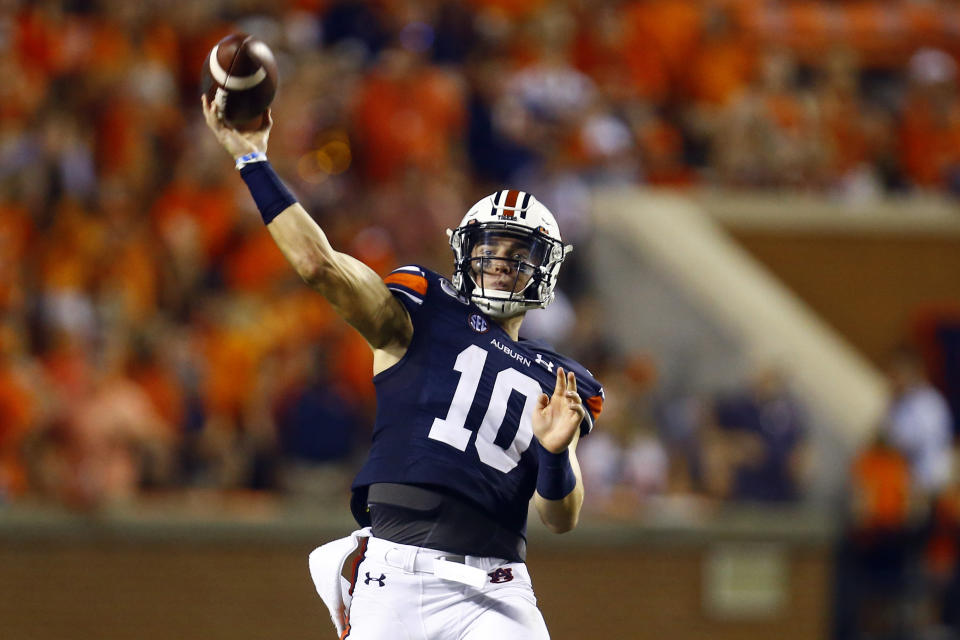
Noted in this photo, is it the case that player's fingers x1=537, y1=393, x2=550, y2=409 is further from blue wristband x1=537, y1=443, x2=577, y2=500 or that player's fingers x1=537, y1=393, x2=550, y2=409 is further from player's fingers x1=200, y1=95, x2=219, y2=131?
player's fingers x1=200, y1=95, x2=219, y2=131

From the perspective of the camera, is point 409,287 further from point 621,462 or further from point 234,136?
point 621,462

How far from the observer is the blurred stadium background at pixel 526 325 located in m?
9.68

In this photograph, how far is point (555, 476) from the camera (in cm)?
471

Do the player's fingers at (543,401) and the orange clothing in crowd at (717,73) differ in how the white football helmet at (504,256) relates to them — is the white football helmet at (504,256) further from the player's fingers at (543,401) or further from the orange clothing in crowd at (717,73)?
the orange clothing in crowd at (717,73)

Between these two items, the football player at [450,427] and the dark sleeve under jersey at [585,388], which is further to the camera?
the dark sleeve under jersey at [585,388]

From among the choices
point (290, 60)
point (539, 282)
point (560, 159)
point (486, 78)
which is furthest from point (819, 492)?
point (539, 282)

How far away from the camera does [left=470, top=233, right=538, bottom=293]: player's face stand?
5.05 m

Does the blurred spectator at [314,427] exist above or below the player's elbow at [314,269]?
above

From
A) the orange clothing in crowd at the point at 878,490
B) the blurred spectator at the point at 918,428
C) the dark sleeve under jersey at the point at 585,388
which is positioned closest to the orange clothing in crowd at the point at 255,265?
the orange clothing in crowd at the point at 878,490

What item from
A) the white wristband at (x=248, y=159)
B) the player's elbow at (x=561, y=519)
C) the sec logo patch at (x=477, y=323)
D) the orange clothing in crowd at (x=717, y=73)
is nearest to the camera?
the white wristband at (x=248, y=159)

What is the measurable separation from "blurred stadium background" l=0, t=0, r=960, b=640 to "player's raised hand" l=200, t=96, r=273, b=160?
16.3ft

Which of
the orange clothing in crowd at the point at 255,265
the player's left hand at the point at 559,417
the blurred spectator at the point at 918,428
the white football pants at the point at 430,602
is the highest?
the orange clothing in crowd at the point at 255,265

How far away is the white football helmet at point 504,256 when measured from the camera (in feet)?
16.5

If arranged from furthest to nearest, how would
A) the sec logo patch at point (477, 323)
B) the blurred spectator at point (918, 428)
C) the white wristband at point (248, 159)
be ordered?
the blurred spectator at point (918, 428), the sec logo patch at point (477, 323), the white wristband at point (248, 159)
